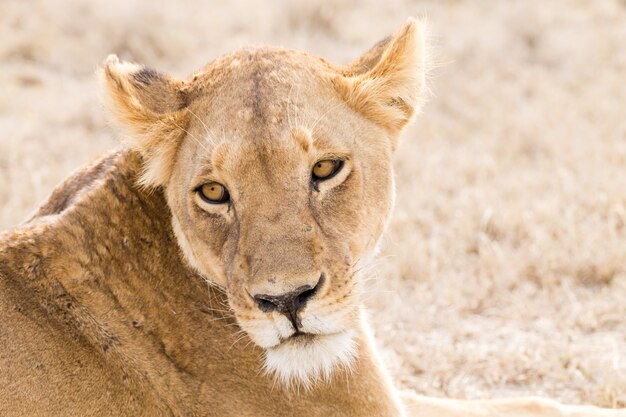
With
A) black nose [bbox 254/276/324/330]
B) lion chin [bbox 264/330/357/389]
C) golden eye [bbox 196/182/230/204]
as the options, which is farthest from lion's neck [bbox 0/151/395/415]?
black nose [bbox 254/276/324/330]

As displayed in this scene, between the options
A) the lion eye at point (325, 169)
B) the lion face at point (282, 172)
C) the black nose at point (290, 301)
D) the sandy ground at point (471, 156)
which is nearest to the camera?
the black nose at point (290, 301)

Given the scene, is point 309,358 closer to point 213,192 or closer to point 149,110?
point 213,192

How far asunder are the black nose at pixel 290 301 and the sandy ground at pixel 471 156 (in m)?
1.28

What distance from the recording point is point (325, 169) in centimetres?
331

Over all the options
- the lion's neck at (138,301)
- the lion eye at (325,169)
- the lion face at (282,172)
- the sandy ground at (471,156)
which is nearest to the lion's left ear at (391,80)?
the lion face at (282,172)

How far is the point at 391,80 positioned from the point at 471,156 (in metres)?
4.53

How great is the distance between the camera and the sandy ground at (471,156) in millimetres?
5113

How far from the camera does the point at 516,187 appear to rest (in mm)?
7262

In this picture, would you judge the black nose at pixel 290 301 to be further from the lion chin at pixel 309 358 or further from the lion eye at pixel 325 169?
the lion eye at pixel 325 169

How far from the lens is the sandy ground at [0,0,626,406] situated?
201 inches

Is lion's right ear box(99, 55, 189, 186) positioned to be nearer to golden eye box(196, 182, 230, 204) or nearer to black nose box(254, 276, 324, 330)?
golden eye box(196, 182, 230, 204)

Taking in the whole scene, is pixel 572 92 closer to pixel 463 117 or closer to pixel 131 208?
pixel 463 117

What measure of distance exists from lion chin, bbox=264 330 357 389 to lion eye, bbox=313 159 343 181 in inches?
22.8

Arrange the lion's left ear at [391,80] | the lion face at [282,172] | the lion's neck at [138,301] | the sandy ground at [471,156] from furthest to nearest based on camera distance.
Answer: the sandy ground at [471,156] → the lion's left ear at [391,80] → the lion's neck at [138,301] → the lion face at [282,172]
